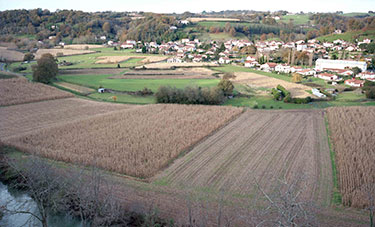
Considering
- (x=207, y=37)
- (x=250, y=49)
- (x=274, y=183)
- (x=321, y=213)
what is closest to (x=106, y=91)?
(x=274, y=183)

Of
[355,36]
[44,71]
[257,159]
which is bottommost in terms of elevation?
[257,159]

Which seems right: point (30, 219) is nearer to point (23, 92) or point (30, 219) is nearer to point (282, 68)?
point (23, 92)

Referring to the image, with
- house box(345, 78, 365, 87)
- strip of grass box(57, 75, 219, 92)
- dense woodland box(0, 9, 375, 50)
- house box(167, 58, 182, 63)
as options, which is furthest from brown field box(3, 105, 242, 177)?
dense woodland box(0, 9, 375, 50)

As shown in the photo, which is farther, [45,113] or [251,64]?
[251,64]

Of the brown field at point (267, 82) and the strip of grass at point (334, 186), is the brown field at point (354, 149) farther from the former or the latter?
the brown field at point (267, 82)

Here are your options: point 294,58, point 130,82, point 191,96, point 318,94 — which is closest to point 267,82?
point 318,94

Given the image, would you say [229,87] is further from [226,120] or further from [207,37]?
[207,37]
